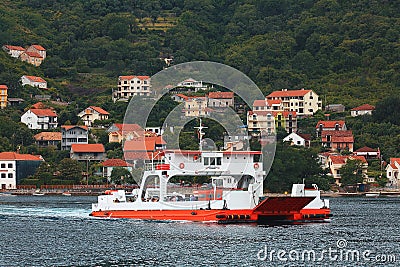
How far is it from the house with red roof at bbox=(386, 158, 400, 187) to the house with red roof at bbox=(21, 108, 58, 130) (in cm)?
4680

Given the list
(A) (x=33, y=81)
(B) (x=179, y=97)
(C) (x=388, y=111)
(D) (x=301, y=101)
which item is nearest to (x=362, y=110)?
(C) (x=388, y=111)

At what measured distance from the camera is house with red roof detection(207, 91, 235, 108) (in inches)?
5664

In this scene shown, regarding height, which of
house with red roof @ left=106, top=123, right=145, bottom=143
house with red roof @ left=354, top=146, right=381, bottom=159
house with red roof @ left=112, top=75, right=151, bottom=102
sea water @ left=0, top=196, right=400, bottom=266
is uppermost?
house with red roof @ left=112, top=75, right=151, bottom=102

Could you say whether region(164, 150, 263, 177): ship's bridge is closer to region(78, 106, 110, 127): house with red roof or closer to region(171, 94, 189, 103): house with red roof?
region(78, 106, 110, 127): house with red roof

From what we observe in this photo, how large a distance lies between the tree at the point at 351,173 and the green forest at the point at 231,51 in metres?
10.5

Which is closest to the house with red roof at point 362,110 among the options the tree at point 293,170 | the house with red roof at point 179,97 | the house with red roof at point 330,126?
the house with red roof at point 330,126

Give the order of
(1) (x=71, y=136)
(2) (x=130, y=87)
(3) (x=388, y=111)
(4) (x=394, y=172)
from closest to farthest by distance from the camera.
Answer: (4) (x=394, y=172) → (1) (x=71, y=136) → (3) (x=388, y=111) → (2) (x=130, y=87)

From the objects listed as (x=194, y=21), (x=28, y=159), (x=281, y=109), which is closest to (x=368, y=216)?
(x=28, y=159)

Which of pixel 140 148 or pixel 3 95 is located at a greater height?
pixel 3 95

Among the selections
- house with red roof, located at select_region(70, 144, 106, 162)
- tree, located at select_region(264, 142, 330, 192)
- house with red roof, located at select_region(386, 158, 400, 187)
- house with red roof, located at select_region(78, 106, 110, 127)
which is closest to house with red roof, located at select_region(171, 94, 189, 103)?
house with red roof, located at select_region(78, 106, 110, 127)

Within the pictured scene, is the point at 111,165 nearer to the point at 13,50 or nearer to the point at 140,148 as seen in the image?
the point at 140,148

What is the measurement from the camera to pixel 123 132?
13012cm

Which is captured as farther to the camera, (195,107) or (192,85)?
(192,85)

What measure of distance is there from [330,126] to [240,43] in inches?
2254
